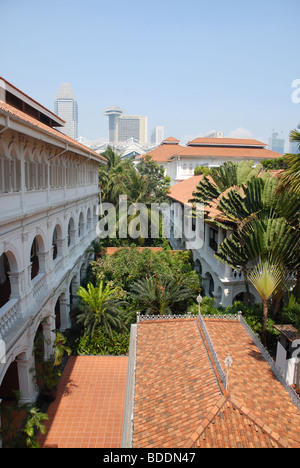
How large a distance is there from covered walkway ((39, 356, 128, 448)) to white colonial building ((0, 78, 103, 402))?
1.29 metres

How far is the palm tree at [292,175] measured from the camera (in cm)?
1141

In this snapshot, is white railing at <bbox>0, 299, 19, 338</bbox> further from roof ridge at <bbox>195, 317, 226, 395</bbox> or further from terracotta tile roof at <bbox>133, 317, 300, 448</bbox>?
roof ridge at <bbox>195, 317, 226, 395</bbox>

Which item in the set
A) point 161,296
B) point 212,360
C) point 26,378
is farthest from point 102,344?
point 212,360

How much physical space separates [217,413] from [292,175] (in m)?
7.75

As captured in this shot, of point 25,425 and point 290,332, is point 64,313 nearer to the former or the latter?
Answer: point 25,425

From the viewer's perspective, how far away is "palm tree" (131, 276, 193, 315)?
52.8 feet

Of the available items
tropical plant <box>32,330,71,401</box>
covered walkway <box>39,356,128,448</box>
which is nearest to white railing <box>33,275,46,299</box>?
tropical plant <box>32,330,71,401</box>

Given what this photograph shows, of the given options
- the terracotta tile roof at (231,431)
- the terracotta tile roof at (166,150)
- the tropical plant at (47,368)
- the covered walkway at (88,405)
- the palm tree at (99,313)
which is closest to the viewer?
the terracotta tile roof at (231,431)

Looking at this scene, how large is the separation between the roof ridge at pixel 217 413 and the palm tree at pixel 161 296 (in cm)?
867

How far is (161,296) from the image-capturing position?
16109 mm

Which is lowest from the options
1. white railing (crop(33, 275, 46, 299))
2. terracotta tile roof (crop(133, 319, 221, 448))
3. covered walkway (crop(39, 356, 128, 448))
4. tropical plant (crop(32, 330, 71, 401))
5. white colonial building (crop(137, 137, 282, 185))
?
covered walkway (crop(39, 356, 128, 448))

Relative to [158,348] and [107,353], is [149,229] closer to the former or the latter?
[107,353]

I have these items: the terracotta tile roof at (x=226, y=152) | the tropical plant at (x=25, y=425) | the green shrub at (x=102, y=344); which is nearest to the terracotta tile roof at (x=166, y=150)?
the terracotta tile roof at (x=226, y=152)

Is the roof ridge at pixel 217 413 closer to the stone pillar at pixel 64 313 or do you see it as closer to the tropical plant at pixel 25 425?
the tropical plant at pixel 25 425
